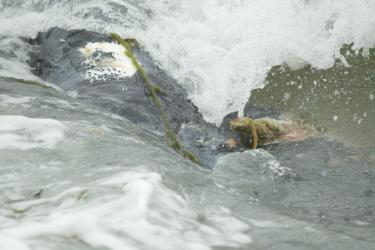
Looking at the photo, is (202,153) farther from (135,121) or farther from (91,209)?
(91,209)

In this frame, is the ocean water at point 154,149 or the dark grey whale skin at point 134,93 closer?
the ocean water at point 154,149

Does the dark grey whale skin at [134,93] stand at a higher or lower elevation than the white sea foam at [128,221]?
higher

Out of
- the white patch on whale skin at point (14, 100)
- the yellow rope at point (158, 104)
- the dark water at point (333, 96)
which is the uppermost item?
the dark water at point (333, 96)

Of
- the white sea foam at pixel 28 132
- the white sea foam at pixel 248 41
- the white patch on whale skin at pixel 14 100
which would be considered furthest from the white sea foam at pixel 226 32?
the white sea foam at pixel 28 132

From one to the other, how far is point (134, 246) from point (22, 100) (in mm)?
2376

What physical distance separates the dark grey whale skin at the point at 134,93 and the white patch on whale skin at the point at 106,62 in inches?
2.4

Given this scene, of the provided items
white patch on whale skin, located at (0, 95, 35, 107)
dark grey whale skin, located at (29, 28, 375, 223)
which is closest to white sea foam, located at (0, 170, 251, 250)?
dark grey whale skin, located at (29, 28, 375, 223)

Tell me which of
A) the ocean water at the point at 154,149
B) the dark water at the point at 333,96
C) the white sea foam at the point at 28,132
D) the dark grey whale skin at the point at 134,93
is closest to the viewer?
the ocean water at the point at 154,149

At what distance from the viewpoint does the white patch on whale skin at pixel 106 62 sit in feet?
15.9

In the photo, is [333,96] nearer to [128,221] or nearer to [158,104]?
[158,104]

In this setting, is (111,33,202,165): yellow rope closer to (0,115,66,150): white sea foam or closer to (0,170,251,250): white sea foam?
(0,115,66,150): white sea foam

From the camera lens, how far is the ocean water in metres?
2.21

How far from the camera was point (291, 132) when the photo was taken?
4801mm

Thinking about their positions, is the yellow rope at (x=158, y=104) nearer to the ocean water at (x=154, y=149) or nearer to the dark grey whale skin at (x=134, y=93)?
the dark grey whale skin at (x=134, y=93)
